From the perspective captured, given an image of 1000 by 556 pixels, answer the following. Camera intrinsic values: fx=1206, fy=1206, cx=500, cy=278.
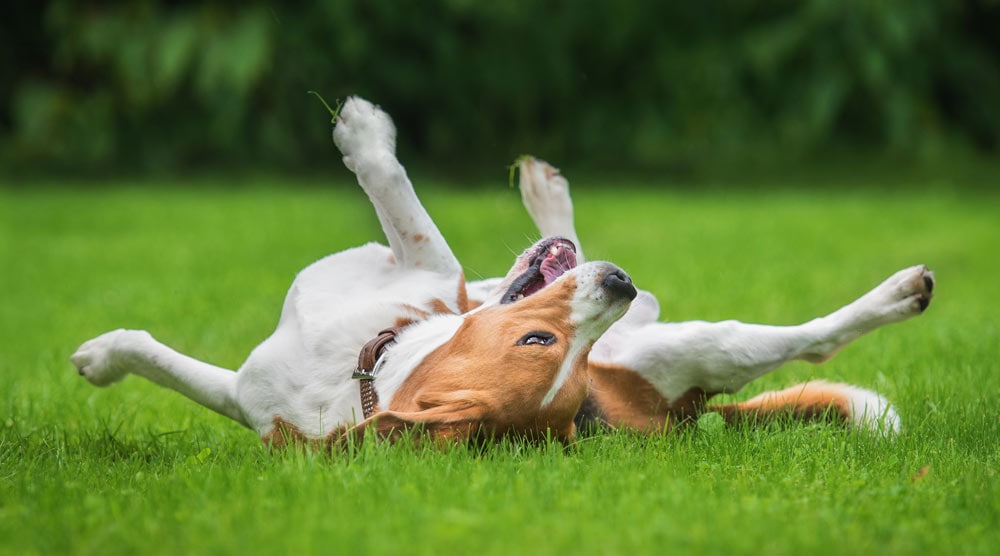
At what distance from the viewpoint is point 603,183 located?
48.9 ft

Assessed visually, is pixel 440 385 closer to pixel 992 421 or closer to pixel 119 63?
pixel 992 421

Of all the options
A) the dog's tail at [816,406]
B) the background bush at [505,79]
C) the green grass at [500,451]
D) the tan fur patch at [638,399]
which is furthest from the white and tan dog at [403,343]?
the background bush at [505,79]

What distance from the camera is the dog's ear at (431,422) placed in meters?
3.34

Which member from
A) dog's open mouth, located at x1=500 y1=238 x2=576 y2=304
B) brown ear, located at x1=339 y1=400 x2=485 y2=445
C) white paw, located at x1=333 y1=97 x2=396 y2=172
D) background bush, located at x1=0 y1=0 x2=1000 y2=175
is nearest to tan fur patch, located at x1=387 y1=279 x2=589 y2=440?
brown ear, located at x1=339 y1=400 x2=485 y2=445

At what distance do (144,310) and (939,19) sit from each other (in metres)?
11.9

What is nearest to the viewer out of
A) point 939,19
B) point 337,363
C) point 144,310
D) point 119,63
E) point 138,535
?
point 138,535

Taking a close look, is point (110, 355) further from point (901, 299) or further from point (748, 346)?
point (901, 299)

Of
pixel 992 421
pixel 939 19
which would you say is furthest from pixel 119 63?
pixel 992 421

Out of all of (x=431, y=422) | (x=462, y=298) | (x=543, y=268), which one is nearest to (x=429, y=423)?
(x=431, y=422)

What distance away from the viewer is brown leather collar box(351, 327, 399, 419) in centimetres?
363

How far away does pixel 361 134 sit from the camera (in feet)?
14.5

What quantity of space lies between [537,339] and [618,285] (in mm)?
305

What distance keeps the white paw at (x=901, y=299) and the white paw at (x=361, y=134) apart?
5.87 ft

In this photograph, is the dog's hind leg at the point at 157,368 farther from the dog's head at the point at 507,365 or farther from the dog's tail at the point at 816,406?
the dog's tail at the point at 816,406
